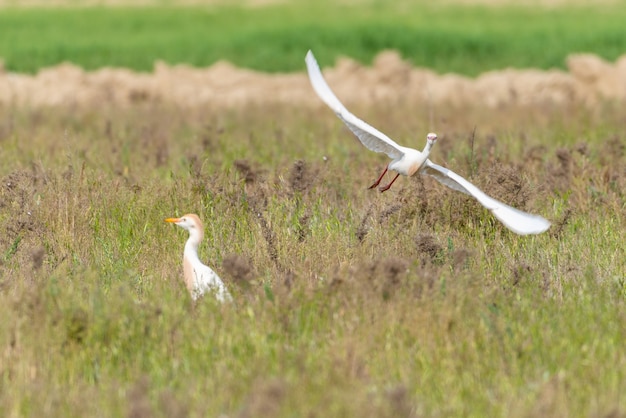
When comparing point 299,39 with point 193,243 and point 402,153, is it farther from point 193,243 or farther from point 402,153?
point 193,243

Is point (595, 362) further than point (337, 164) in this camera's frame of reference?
No

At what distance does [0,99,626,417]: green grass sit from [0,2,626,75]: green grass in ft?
55.4

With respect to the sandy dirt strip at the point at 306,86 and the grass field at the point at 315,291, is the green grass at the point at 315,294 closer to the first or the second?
the grass field at the point at 315,291

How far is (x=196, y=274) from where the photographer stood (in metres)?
5.82

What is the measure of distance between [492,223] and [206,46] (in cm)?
2094

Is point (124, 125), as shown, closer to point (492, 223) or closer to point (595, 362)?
point (492, 223)

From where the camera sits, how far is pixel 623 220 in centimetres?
771

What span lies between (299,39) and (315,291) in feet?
73.6

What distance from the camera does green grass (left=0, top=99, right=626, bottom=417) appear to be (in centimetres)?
461

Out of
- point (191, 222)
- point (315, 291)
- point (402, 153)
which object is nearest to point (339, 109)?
point (402, 153)

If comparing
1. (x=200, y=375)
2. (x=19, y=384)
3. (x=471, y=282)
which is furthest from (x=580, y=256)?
(x=19, y=384)

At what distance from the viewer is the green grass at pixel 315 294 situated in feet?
15.1

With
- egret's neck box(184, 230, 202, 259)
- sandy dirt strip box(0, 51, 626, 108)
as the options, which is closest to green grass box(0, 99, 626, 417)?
egret's neck box(184, 230, 202, 259)

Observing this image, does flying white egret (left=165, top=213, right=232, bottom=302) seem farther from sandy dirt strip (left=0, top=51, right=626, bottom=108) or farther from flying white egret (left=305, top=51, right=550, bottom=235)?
sandy dirt strip (left=0, top=51, right=626, bottom=108)
